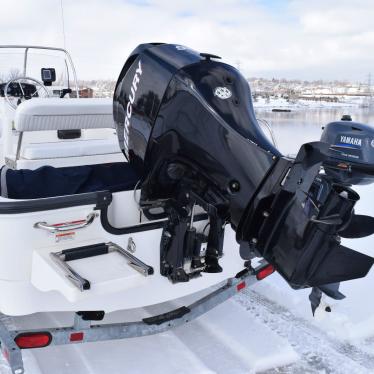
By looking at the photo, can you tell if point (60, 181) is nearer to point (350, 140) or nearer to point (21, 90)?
point (350, 140)

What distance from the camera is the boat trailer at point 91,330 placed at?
6.41 feet

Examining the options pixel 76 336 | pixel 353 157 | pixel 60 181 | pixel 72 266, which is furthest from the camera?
pixel 353 157

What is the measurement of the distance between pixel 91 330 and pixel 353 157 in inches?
71.9

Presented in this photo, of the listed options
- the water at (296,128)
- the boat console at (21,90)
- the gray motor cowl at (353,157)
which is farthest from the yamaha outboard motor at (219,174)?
the boat console at (21,90)

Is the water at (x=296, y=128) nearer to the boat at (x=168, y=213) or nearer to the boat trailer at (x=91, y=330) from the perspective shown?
the boat at (x=168, y=213)

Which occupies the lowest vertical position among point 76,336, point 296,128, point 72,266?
point 296,128

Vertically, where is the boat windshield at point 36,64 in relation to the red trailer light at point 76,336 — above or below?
above

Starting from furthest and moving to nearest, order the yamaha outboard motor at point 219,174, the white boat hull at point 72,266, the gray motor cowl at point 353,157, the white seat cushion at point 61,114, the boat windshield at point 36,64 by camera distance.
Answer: the boat windshield at point 36,64 → the white seat cushion at point 61,114 → the gray motor cowl at point 353,157 → the white boat hull at point 72,266 → the yamaha outboard motor at point 219,174

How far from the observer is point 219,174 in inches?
74.0

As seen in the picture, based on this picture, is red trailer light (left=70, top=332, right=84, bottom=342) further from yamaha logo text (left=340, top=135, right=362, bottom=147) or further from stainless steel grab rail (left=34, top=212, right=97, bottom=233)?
yamaha logo text (left=340, top=135, right=362, bottom=147)

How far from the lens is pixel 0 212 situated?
6.23 ft

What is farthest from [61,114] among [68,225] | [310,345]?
[310,345]

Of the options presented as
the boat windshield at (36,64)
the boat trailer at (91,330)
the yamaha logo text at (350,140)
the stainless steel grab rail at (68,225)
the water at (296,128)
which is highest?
the boat windshield at (36,64)

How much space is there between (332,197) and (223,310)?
1482 millimetres
